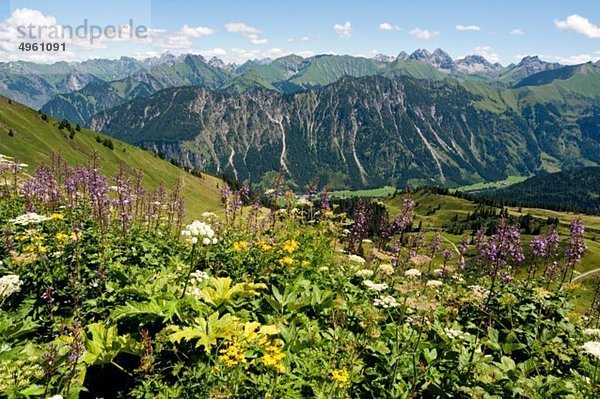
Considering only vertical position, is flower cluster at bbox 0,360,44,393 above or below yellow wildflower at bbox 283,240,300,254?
below

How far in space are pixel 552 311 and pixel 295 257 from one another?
24.5 ft

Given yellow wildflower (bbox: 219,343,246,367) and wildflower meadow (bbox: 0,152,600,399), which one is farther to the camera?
wildflower meadow (bbox: 0,152,600,399)

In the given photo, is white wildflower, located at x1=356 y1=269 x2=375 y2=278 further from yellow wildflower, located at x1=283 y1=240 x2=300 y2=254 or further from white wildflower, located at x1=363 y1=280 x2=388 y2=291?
yellow wildflower, located at x1=283 y1=240 x2=300 y2=254

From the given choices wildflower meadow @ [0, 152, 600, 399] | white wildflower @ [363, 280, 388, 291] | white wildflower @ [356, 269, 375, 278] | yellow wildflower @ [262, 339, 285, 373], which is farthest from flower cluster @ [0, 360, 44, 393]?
white wildflower @ [356, 269, 375, 278]

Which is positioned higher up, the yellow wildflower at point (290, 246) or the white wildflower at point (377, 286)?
the yellow wildflower at point (290, 246)

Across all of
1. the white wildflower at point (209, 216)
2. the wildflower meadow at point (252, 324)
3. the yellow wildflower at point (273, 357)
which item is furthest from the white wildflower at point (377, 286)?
the white wildflower at point (209, 216)

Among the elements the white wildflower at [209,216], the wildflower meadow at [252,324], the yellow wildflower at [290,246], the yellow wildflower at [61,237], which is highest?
the yellow wildflower at [61,237]

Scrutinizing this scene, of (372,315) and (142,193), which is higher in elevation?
(142,193)

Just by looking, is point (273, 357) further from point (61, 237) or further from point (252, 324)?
point (61, 237)

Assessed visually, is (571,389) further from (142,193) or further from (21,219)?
(142,193)

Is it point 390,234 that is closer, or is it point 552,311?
point 552,311

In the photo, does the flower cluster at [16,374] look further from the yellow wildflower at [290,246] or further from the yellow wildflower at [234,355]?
the yellow wildflower at [290,246]

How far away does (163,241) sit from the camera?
1373 centimetres

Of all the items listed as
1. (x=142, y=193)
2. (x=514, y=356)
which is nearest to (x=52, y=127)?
(x=142, y=193)
